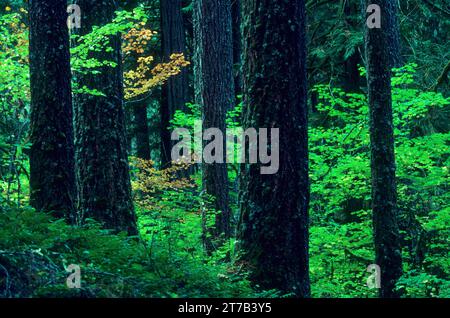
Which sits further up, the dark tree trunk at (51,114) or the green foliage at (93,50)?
the green foliage at (93,50)

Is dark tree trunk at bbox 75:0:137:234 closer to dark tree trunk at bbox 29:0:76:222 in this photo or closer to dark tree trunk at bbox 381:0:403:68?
dark tree trunk at bbox 29:0:76:222

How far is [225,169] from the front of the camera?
534 inches

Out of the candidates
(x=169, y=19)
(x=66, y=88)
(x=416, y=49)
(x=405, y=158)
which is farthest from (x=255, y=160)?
(x=169, y=19)

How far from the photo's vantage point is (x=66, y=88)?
7.67 m

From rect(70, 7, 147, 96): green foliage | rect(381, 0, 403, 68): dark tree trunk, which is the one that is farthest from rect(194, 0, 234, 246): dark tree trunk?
rect(70, 7, 147, 96): green foliage

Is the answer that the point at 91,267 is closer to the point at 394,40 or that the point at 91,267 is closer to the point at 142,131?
the point at 394,40

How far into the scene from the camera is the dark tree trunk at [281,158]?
6.32 metres

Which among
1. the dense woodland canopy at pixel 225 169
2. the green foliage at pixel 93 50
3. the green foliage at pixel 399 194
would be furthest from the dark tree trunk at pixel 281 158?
the green foliage at pixel 399 194

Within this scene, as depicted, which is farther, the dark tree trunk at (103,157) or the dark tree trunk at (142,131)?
the dark tree trunk at (142,131)

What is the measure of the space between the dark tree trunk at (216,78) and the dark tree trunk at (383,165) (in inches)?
193

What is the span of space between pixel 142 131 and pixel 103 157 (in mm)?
16808

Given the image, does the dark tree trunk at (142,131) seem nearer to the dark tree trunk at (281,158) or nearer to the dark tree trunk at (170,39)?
the dark tree trunk at (170,39)

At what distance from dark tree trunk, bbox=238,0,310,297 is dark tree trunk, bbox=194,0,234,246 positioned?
6.99 meters
